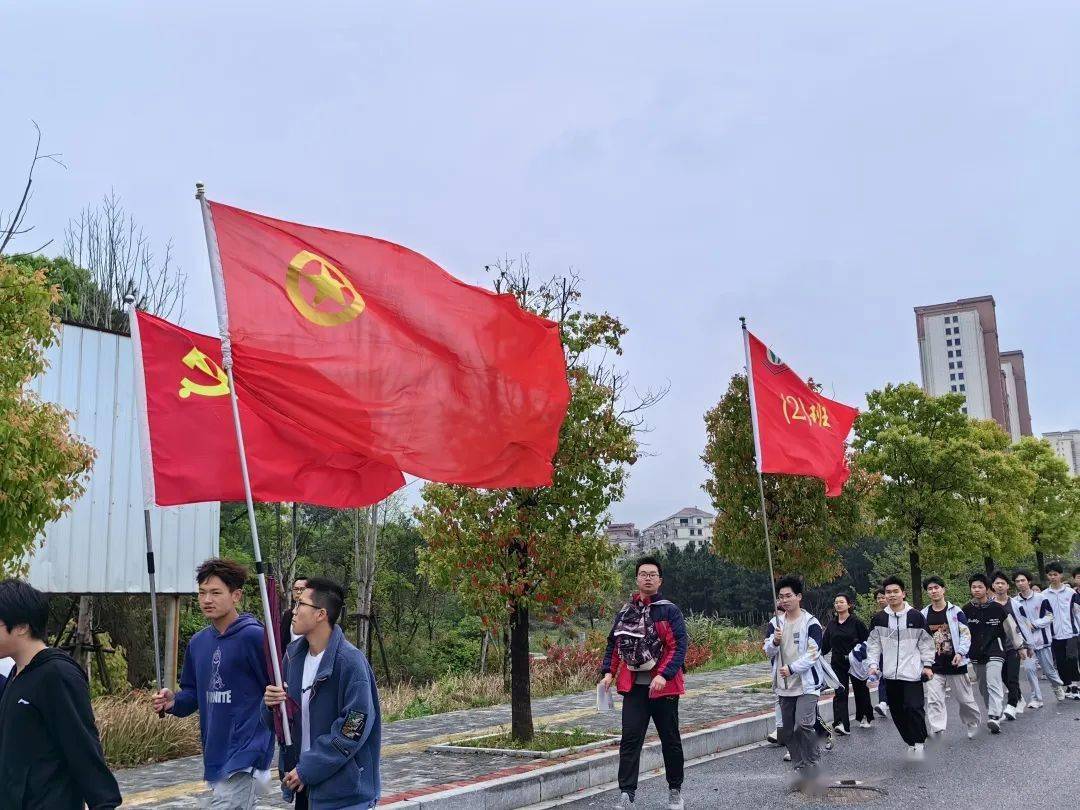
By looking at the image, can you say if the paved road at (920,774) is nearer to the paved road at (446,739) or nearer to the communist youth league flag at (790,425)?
the paved road at (446,739)

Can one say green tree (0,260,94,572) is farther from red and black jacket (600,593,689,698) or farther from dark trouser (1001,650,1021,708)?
dark trouser (1001,650,1021,708)

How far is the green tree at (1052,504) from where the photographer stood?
130 ft

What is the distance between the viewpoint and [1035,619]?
16.9 meters

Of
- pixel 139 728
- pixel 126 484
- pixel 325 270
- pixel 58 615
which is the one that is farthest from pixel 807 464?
pixel 58 615

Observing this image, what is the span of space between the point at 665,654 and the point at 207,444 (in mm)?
4456

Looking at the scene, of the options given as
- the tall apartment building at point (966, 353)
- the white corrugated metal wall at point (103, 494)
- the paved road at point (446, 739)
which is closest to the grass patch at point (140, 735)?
the paved road at point (446, 739)

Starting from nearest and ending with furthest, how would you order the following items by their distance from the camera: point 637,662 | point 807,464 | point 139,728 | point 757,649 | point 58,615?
point 637,662, point 139,728, point 807,464, point 58,615, point 757,649

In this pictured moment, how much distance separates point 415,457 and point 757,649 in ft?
71.2

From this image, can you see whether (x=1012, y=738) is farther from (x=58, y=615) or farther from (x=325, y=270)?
(x=58, y=615)

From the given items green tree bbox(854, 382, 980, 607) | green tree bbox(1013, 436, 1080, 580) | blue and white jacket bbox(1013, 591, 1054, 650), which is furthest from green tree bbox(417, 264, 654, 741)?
green tree bbox(1013, 436, 1080, 580)

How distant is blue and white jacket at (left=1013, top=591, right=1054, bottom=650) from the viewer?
1680cm

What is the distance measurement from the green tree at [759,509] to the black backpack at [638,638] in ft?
31.8

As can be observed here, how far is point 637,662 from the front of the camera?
Answer: 9172 mm

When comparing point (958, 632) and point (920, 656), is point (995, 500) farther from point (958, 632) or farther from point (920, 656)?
point (920, 656)
